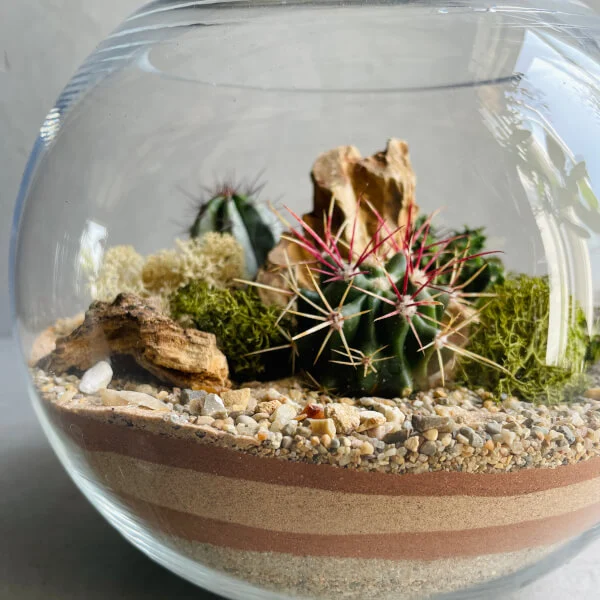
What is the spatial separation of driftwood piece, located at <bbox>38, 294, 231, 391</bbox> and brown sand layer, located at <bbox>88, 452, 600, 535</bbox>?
11 cm

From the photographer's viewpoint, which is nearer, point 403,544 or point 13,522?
point 403,544

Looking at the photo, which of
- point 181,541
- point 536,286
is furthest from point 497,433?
point 181,541

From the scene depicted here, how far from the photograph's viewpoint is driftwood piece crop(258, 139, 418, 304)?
3.42 ft

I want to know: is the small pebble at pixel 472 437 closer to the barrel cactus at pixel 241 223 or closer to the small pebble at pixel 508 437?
the small pebble at pixel 508 437

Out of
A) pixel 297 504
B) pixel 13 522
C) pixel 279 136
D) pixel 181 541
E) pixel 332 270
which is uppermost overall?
pixel 279 136

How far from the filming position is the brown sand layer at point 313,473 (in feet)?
2.35

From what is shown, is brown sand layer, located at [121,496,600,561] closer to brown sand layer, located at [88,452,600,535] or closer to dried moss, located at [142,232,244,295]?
brown sand layer, located at [88,452,600,535]

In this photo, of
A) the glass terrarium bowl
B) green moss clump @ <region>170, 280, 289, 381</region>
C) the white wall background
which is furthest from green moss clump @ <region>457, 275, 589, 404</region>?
the white wall background

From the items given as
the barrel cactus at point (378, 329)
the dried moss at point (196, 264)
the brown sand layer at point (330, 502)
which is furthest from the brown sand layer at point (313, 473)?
the dried moss at point (196, 264)

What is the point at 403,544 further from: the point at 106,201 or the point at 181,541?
the point at 106,201

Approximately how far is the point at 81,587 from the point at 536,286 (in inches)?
24.0

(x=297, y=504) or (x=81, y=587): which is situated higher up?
(x=297, y=504)

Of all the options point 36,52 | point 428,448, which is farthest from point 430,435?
point 36,52

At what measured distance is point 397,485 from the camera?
2.36 ft
